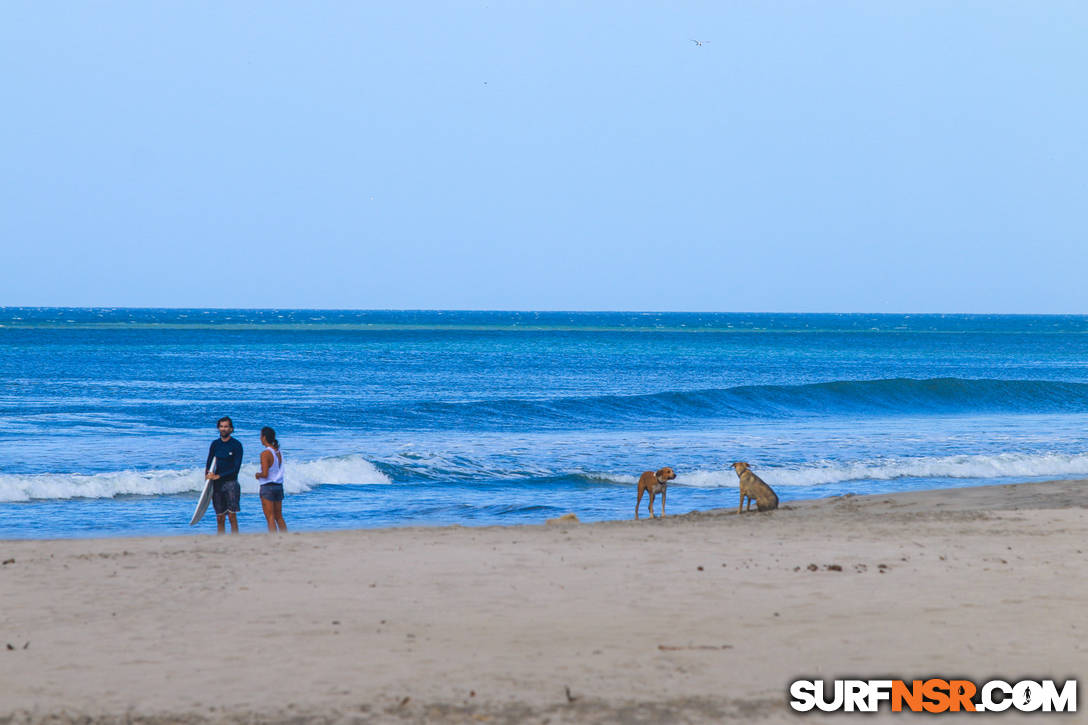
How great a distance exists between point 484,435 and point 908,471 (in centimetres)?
976

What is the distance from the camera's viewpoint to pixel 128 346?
68.6m

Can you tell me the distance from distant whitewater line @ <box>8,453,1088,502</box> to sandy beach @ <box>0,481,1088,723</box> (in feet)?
19.0

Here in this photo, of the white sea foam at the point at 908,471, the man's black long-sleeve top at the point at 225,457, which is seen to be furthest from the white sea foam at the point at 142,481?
the white sea foam at the point at 908,471

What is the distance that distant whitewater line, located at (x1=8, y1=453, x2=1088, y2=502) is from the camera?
16.4 m

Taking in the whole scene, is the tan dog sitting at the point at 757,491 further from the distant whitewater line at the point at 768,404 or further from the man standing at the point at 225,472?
the distant whitewater line at the point at 768,404

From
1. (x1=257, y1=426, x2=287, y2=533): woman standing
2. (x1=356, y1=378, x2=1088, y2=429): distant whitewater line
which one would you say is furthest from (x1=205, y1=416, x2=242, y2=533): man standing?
(x1=356, y1=378, x2=1088, y2=429): distant whitewater line

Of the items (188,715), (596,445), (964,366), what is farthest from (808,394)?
(188,715)

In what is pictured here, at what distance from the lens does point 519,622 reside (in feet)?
23.1

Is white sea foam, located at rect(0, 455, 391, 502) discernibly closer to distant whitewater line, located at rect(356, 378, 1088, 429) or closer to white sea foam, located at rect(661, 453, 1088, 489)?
white sea foam, located at rect(661, 453, 1088, 489)

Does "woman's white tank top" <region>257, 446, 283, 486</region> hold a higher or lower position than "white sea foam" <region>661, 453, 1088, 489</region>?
higher

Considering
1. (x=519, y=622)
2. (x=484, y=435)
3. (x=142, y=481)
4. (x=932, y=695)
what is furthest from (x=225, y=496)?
(x=484, y=435)

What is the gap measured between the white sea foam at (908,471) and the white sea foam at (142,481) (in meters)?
5.72

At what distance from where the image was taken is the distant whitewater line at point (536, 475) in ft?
53.7

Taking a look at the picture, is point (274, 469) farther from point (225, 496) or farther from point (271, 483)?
point (225, 496)
